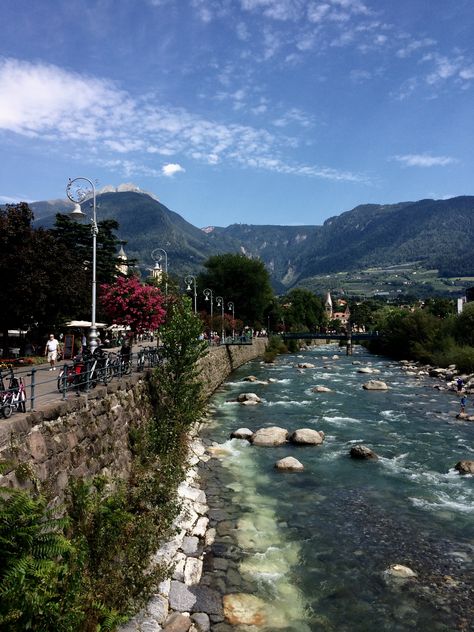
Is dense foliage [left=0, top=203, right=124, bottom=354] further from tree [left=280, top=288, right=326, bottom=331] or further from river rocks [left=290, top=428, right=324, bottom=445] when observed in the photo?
tree [left=280, top=288, right=326, bottom=331]

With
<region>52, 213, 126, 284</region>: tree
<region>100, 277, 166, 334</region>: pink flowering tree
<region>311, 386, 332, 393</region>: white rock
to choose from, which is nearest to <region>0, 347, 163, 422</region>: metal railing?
<region>100, 277, 166, 334</region>: pink flowering tree

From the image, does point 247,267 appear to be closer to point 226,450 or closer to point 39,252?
point 39,252

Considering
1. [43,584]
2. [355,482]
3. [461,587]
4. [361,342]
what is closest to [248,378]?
[355,482]

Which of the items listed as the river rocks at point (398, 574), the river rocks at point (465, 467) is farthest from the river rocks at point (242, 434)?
the river rocks at point (398, 574)

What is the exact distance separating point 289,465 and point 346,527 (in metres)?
4.99

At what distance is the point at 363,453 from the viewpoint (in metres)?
19.8

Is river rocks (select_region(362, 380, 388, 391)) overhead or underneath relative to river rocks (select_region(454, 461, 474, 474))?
underneath

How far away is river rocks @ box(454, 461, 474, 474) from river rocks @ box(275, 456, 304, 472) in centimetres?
615

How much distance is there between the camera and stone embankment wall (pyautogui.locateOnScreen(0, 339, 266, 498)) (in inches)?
327

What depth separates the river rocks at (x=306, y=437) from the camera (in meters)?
21.9

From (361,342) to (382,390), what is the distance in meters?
88.2

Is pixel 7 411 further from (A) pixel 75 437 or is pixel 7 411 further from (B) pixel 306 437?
(B) pixel 306 437

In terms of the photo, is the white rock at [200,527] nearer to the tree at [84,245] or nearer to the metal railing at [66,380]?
the metal railing at [66,380]

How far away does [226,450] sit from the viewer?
2106cm
